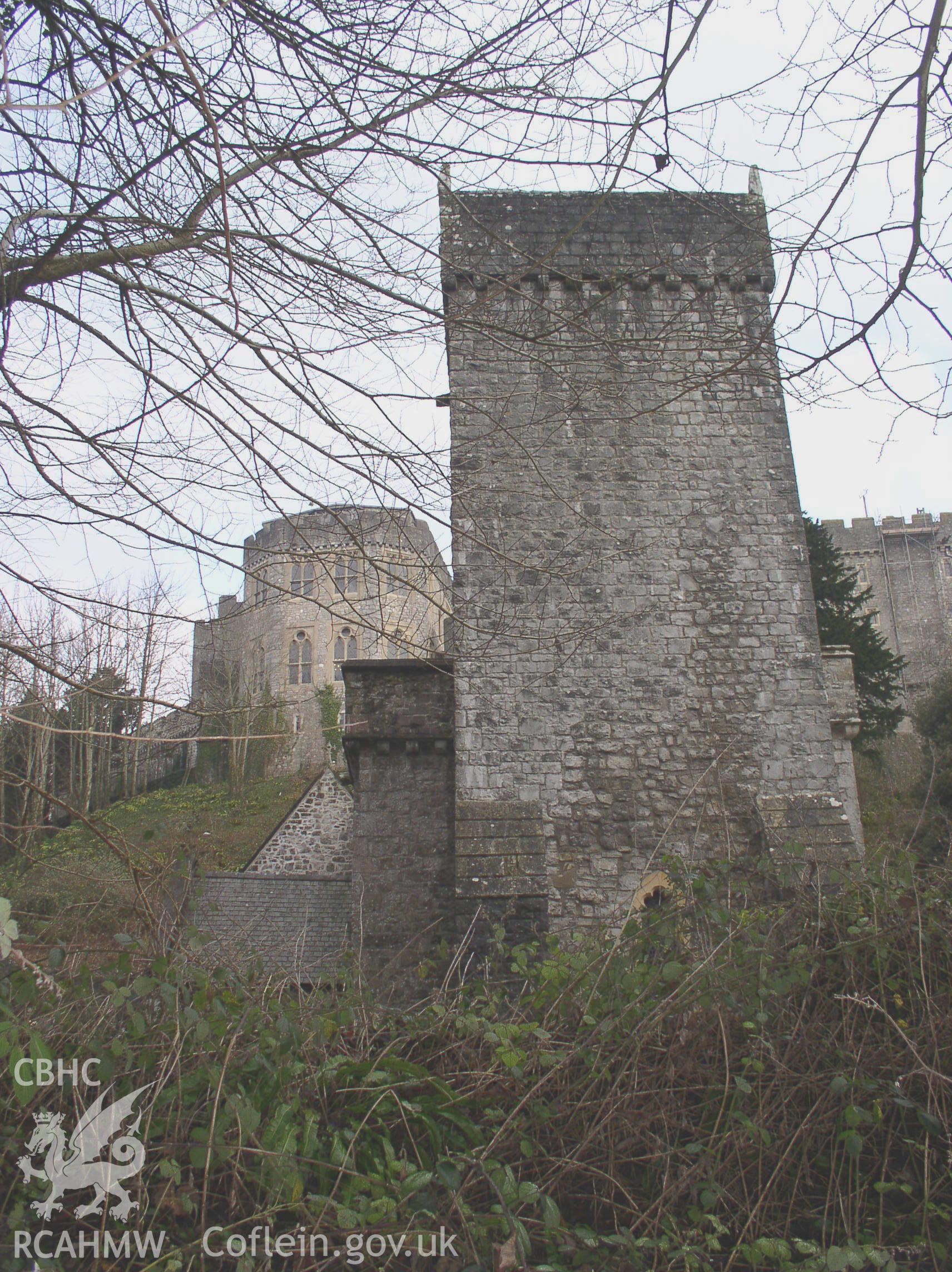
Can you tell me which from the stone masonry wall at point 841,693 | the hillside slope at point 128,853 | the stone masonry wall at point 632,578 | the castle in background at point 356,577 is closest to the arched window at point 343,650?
the hillside slope at point 128,853

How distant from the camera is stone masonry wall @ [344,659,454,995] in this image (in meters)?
7.56

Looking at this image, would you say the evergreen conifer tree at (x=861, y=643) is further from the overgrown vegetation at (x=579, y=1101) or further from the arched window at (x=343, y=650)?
→ the arched window at (x=343, y=650)

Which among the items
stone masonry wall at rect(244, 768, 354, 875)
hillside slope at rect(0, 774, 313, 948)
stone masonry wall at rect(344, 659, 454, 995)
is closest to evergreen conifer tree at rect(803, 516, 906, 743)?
stone masonry wall at rect(244, 768, 354, 875)

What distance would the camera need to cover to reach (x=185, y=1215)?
7.81 feet

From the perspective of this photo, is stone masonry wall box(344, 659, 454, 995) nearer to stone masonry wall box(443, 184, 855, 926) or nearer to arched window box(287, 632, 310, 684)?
stone masonry wall box(443, 184, 855, 926)

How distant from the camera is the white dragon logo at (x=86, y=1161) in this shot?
7.47 feet

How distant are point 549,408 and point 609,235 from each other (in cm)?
170

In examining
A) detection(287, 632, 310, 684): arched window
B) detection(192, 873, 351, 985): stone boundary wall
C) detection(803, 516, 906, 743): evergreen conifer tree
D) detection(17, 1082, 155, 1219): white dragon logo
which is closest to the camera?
detection(17, 1082, 155, 1219): white dragon logo

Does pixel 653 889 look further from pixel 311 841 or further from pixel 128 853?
pixel 311 841

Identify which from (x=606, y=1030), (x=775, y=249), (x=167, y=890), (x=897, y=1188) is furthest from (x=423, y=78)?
(x=897, y=1188)

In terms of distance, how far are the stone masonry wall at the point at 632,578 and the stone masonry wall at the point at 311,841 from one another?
1062 centimetres

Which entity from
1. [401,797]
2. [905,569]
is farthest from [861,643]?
[905,569]

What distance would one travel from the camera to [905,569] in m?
34.2

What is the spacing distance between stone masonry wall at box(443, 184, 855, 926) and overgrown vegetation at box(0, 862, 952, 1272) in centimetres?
348
